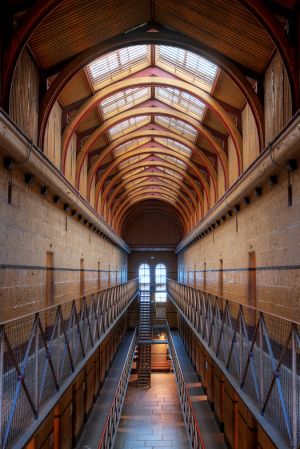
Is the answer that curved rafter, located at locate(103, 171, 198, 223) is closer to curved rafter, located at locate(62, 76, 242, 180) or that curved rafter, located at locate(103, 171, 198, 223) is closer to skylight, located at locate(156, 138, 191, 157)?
skylight, located at locate(156, 138, 191, 157)

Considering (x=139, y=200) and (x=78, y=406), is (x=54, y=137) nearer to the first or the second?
(x=78, y=406)

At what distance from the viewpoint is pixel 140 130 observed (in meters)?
18.2

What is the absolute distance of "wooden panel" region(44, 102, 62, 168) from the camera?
10516 millimetres

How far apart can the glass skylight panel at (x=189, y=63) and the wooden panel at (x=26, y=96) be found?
4.39 metres

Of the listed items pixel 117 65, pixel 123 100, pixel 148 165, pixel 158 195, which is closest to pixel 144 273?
pixel 158 195

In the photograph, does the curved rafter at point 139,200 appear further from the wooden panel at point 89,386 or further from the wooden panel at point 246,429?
the wooden panel at point 246,429

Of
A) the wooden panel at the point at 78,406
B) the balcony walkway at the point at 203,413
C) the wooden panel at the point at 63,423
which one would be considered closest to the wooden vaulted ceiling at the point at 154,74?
the wooden panel at the point at 63,423

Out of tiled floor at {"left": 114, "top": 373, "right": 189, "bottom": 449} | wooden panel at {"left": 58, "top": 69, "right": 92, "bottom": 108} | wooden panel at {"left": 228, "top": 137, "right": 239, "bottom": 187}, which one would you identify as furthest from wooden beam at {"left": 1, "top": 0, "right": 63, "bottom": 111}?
tiled floor at {"left": 114, "top": 373, "right": 189, "bottom": 449}

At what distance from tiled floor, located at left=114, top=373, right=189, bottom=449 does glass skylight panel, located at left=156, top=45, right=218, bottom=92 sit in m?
10.9

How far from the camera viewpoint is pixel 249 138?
11.2 m

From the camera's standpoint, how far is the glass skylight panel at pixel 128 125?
56.6 feet

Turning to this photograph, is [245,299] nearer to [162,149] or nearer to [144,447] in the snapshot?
[144,447]

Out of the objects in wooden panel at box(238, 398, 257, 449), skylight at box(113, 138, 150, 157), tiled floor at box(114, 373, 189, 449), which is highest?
skylight at box(113, 138, 150, 157)

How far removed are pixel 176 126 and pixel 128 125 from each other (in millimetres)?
2024
